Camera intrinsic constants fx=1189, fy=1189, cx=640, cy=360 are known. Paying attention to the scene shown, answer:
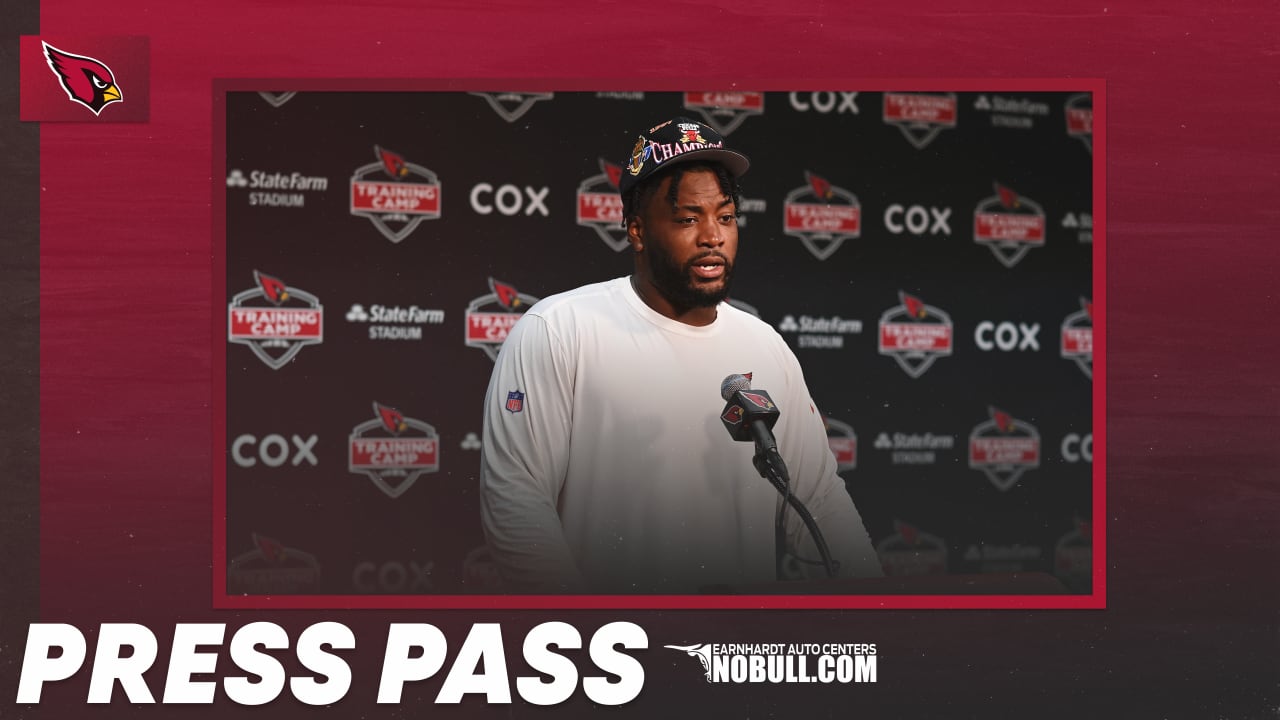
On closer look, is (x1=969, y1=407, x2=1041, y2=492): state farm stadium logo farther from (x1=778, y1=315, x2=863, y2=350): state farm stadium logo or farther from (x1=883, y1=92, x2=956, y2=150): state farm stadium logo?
(x1=883, y1=92, x2=956, y2=150): state farm stadium logo

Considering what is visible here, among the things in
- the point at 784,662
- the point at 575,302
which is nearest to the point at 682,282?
the point at 575,302

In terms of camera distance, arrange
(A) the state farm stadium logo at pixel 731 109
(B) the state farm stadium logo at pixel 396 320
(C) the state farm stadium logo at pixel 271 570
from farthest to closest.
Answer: (A) the state farm stadium logo at pixel 731 109
(B) the state farm stadium logo at pixel 396 320
(C) the state farm stadium logo at pixel 271 570

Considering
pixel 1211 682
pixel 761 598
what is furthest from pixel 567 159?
pixel 1211 682

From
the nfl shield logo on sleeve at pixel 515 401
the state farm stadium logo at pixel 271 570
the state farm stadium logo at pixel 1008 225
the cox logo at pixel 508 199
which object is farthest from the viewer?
the state farm stadium logo at pixel 1008 225

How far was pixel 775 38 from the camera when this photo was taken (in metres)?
2.75

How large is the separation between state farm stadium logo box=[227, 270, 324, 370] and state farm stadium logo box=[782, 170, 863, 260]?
5.49ft

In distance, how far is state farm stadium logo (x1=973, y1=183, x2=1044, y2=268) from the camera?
4.39m

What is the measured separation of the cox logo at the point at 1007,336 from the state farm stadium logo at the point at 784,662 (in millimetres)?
1887

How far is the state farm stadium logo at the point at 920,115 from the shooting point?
439cm

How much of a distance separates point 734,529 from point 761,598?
17cm

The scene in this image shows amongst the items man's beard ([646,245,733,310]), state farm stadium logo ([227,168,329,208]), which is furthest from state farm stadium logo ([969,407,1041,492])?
state farm stadium logo ([227,168,329,208])

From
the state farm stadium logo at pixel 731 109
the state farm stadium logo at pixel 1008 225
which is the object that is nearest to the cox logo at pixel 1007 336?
the state farm stadium logo at pixel 1008 225

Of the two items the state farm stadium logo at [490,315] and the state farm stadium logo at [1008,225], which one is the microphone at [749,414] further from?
the state farm stadium logo at [1008,225]

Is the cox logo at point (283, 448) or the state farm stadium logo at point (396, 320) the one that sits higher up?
the state farm stadium logo at point (396, 320)
